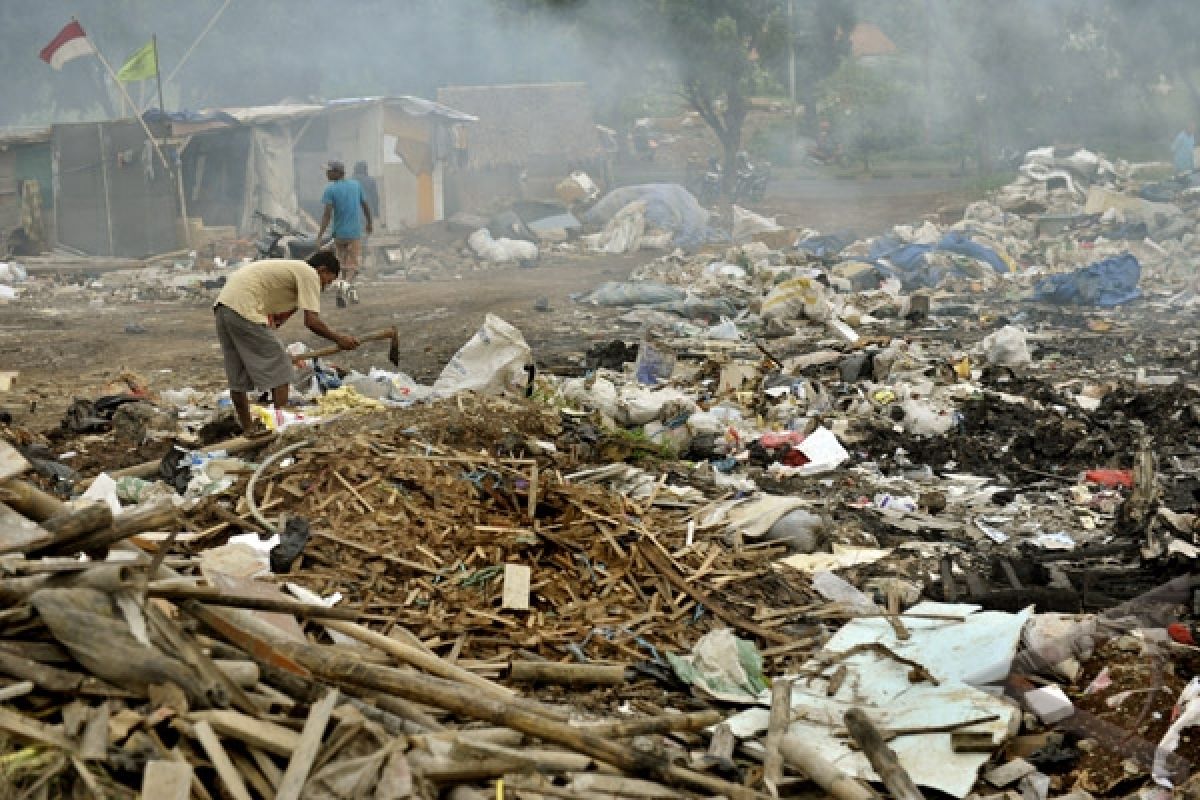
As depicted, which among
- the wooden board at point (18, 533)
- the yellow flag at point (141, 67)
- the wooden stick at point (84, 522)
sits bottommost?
the wooden board at point (18, 533)

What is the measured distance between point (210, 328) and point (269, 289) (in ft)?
19.0

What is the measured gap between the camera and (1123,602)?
16.5ft

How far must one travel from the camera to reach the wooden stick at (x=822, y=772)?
11.4 feet

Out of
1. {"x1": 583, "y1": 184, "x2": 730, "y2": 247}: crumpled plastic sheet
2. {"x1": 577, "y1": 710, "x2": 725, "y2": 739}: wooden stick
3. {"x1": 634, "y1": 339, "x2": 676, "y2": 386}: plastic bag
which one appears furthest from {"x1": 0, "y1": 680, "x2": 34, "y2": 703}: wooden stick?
{"x1": 583, "y1": 184, "x2": 730, "y2": 247}: crumpled plastic sheet

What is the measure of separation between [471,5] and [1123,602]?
102 ft

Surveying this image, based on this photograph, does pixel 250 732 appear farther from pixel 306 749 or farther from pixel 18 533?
pixel 18 533

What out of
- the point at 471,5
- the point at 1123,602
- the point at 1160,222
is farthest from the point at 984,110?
the point at 1123,602

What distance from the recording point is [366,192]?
21.5 meters

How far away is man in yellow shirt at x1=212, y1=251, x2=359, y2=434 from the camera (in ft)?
23.9

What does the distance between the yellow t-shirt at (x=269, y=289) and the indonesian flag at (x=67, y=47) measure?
45.9 ft

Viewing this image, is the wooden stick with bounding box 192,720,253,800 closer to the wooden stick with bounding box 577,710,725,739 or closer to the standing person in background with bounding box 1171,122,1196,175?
the wooden stick with bounding box 577,710,725,739

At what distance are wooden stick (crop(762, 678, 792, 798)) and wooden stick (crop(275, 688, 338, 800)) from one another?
4.18 feet

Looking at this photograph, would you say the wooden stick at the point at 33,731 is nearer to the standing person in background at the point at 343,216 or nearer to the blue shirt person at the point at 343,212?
the standing person in background at the point at 343,216

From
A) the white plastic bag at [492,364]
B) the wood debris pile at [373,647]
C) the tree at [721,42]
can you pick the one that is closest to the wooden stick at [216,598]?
the wood debris pile at [373,647]
